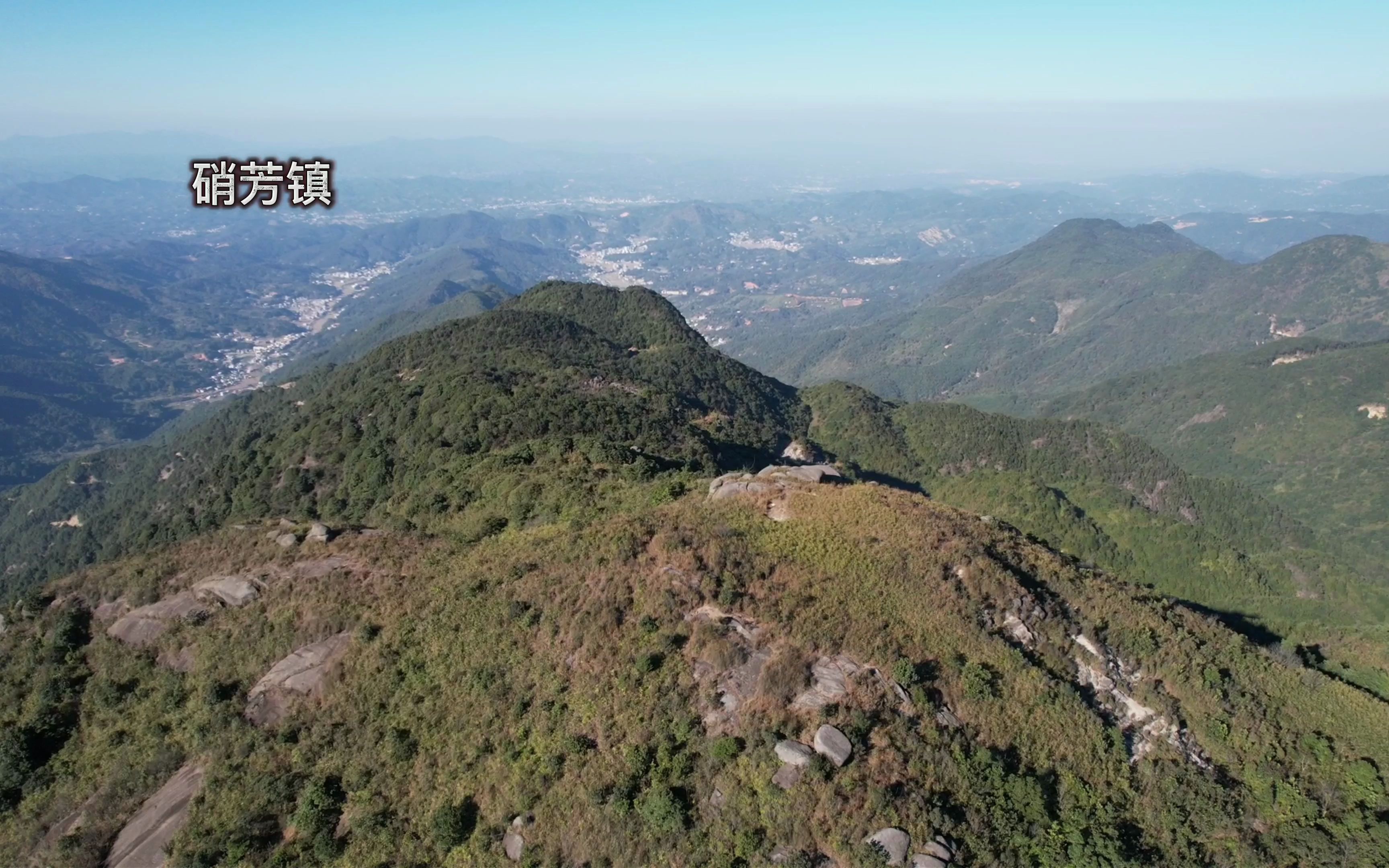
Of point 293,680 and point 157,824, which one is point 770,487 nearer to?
point 293,680

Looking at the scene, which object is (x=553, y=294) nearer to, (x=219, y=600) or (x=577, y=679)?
(x=219, y=600)

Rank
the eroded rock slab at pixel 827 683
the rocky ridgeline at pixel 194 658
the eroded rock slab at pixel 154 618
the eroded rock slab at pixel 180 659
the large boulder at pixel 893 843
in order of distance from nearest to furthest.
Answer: the large boulder at pixel 893 843 → the eroded rock slab at pixel 827 683 → the rocky ridgeline at pixel 194 658 → the eroded rock slab at pixel 180 659 → the eroded rock slab at pixel 154 618

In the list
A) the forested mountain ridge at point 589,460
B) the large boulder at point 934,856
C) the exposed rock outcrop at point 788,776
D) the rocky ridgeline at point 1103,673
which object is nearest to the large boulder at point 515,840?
the exposed rock outcrop at point 788,776

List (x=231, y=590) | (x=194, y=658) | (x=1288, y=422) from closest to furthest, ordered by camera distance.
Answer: (x=194, y=658) → (x=231, y=590) → (x=1288, y=422)

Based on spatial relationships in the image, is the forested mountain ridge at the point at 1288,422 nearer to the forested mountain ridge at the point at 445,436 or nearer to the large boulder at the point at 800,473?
the forested mountain ridge at the point at 445,436

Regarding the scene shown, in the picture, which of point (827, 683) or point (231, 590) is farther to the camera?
point (231, 590)

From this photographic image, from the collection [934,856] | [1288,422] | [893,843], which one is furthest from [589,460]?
[1288,422]

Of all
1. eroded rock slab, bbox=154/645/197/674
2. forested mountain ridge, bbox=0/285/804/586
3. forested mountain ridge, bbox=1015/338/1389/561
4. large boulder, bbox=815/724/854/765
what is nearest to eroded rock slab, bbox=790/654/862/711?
large boulder, bbox=815/724/854/765
